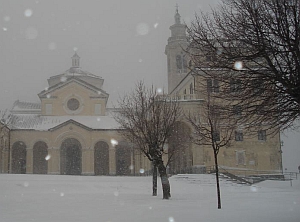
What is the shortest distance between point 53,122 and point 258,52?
36.6 m

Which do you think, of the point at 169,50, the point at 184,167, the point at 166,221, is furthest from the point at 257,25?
the point at 169,50

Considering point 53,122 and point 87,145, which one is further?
point 53,122

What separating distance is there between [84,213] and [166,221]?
11.0 feet

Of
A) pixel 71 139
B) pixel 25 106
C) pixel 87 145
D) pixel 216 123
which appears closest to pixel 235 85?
pixel 216 123

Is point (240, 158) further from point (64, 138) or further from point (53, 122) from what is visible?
point (53, 122)

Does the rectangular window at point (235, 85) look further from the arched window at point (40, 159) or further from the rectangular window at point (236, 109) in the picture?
the arched window at point (40, 159)

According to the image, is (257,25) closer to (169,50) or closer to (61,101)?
(61,101)

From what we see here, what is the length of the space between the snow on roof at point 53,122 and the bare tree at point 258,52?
1279 inches

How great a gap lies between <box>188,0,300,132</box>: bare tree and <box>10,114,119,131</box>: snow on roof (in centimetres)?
3250

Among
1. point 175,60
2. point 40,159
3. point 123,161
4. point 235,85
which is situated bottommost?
point 123,161

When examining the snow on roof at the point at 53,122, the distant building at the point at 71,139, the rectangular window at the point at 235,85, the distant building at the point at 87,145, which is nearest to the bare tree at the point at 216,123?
the rectangular window at the point at 235,85

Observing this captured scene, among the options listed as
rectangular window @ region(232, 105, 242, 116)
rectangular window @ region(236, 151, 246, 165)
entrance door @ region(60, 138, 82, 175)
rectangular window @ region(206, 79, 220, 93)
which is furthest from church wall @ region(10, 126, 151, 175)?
rectangular window @ region(232, 105, 242, 116)

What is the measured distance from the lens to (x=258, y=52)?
10.4 m

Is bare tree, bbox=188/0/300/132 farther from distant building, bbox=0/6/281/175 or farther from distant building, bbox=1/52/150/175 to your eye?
distant building, bbox=1/52/150/175
